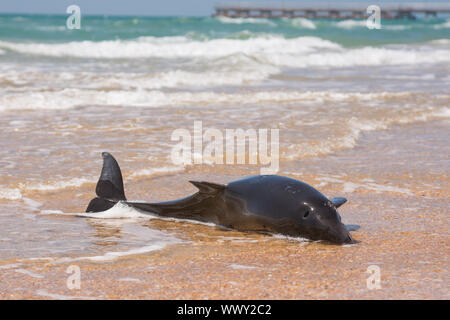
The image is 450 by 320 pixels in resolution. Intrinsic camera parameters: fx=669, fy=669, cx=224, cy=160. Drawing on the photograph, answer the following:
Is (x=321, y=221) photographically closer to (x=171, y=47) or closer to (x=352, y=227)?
(x=352, y=227)

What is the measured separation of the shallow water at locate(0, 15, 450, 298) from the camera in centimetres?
507

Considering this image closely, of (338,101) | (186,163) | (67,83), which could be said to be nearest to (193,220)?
(186,163)

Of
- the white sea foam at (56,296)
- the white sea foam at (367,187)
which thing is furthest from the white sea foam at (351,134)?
the white sea foam at (56,296)

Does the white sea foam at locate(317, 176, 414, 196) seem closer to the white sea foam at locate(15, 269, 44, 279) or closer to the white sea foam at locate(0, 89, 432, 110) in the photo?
the white sea foam at locate(15, 269, 44, 279)

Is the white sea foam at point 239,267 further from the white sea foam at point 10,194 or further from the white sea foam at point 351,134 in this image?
the white sea foam at point 351,134

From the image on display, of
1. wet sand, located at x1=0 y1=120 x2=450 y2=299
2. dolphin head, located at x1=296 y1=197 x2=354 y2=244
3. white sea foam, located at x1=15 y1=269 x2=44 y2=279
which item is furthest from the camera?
dolphin head, located at x1=296 y1=197 x2=354 y2=244

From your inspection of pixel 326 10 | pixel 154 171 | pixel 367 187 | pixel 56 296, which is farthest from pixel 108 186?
pixel 326 10

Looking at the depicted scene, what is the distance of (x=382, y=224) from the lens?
5.64 meters

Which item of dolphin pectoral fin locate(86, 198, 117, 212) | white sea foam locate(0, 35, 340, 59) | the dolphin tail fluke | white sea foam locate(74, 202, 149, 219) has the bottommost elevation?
white sea foam locate(74, 202, 149, 219)

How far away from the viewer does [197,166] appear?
7977 mm

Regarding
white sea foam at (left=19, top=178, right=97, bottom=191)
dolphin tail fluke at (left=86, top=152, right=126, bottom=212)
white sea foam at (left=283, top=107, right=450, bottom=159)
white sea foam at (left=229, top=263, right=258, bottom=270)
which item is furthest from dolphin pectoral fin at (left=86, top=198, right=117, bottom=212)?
white sea foam at (left=283, top=107, right=450, bottom=159)

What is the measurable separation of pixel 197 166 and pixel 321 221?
10.7ft

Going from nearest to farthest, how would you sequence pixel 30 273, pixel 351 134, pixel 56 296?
pixel 56 296 < pixel 30 273 < pixel 351 134

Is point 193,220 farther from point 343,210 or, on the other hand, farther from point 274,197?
point 343,210
